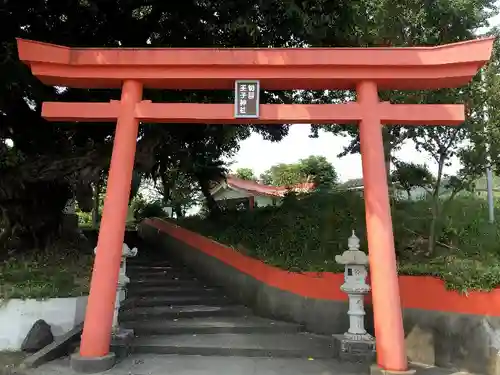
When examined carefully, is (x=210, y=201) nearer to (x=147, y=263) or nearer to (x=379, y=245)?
(x=147, y=263)

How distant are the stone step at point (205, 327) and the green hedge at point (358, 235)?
3.20 feet

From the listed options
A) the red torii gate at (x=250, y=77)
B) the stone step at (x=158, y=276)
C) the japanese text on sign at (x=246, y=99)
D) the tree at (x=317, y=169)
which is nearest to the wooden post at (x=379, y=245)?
the red torii gate at (x=250, y=77)

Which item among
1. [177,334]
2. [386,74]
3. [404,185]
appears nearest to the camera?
[386,74]

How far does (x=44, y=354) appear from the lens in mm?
5695

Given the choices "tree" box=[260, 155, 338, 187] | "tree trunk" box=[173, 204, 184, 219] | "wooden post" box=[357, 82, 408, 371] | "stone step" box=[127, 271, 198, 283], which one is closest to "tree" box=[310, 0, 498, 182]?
"wooden post" box=[357, 82, 408, 371]

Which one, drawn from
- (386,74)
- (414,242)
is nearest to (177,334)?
(414,242)

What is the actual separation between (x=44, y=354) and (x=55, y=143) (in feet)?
17.3

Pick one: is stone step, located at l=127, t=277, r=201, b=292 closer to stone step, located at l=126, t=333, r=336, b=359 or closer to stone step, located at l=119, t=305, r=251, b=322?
stone step, located at l=119, t=305, r=251, b=322

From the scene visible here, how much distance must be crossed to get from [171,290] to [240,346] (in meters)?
2.92

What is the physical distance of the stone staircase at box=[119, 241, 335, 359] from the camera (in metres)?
6.20

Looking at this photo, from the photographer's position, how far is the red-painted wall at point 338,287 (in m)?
5.55

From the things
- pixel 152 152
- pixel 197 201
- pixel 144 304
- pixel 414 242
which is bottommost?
pixel 144 304

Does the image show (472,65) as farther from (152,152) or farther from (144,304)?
(144,304)

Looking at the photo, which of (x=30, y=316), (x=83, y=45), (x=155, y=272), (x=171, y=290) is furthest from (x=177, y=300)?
(x=83, y=45)
